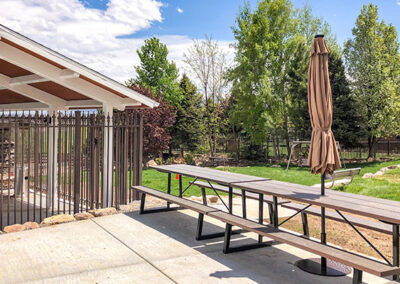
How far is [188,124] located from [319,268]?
24.1 meters

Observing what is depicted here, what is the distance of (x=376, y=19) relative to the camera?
77.6 ft

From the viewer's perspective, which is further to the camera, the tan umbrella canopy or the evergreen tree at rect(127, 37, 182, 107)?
the evergreen tree at rect(127, 37, 182, 107)

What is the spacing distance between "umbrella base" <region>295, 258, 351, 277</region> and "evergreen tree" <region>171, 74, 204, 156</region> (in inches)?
835

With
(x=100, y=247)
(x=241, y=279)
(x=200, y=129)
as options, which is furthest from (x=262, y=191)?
(x=200, y=129)

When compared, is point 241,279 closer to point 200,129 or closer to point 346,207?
point 346,207

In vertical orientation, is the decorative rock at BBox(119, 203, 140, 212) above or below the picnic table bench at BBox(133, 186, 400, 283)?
below

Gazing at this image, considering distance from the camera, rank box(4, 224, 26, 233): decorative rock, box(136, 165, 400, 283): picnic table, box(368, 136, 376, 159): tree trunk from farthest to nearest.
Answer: box(368, 136, 376, 159): tree trunk < box(4, 224, 26, 233): decorative rock < box(136, 165, 400, 283): picnic table

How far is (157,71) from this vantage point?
3391cm

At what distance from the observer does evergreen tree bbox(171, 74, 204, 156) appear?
26.6 m

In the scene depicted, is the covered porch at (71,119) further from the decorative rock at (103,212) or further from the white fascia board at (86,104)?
the decorative rock at (103,212)

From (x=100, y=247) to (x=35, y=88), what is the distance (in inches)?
206

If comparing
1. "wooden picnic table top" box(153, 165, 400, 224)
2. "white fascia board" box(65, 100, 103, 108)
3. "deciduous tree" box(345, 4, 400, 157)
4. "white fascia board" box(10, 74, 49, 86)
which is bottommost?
"wooden picnic table top" box(153, 165, 400, 224)

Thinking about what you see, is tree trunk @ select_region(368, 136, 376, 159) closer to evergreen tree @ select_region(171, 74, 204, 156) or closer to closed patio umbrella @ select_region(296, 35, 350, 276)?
evergreen tree @ select_region(171, 74, 204, 156)

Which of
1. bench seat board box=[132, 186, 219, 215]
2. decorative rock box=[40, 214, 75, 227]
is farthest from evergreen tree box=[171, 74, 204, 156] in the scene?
decorative rock box=[40, 214, 75, 227]
